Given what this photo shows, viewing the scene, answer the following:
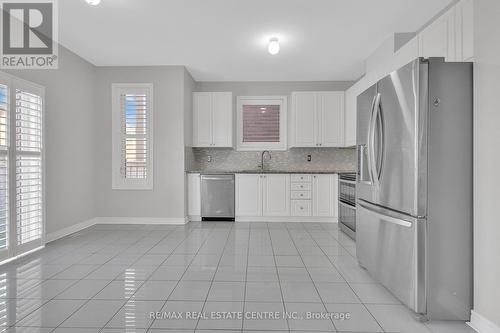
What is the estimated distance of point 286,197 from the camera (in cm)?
535

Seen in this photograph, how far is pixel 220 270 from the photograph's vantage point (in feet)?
9.58

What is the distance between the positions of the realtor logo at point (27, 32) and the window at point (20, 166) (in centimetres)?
31

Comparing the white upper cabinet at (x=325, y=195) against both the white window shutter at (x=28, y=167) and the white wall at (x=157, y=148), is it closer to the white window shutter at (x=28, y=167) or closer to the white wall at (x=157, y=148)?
the white wall at (x=157, y=148)

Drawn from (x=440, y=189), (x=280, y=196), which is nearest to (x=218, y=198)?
(x=280, y=196)

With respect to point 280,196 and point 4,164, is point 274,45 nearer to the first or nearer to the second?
point 280,196

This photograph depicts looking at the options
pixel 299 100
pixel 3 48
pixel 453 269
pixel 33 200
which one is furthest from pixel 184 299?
pixel 299 100

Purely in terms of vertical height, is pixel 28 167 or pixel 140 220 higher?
pixel 28 167

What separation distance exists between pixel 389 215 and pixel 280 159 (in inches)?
149

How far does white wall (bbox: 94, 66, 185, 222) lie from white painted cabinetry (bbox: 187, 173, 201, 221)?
11.2 inches

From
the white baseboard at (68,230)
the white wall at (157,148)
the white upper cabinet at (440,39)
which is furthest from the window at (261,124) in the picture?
the white upper cabinet at (440,39)

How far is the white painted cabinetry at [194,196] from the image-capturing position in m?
5.32

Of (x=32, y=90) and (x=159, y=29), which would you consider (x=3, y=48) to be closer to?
(x=32, y=90)

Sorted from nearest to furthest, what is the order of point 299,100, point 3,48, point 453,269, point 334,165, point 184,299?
1. point 453,269
2. point 184,299
3. point 3,48
4. point 299,100
5. point 334,165

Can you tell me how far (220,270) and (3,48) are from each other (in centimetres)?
328
